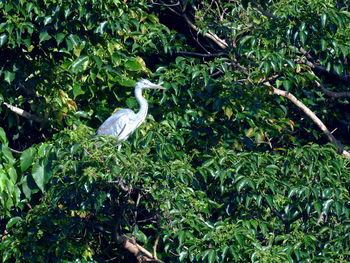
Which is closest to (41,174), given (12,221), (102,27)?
(12,221)

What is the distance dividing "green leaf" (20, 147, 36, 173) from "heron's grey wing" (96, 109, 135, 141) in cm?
77

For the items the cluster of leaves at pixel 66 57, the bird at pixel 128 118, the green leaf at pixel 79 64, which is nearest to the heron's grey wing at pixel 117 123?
the bird at pixel 128 118

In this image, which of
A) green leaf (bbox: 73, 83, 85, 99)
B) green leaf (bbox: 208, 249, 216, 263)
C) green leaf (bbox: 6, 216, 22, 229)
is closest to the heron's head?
green leaf (bbox: 73, 83, 85, 99)

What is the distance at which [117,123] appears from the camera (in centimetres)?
559

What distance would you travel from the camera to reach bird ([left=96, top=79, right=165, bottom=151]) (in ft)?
Answer: 18.0

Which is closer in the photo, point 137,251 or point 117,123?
point 137,251

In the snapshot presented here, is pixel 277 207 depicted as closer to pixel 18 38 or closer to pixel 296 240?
pixel 296 240

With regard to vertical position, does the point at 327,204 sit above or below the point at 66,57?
below

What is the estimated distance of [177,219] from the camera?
14.1 feet

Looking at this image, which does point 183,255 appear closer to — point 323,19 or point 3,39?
point 323,19

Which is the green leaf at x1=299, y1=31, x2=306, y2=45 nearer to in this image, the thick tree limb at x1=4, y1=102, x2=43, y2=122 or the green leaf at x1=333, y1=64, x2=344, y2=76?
the green leaf at x1=333, y1=64, x2=344, y2=76

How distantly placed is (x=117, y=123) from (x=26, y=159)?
3.03 feet

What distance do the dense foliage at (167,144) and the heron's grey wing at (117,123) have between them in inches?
7.5

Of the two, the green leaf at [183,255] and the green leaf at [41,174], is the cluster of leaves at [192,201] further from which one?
the green leaf at [41,174]
